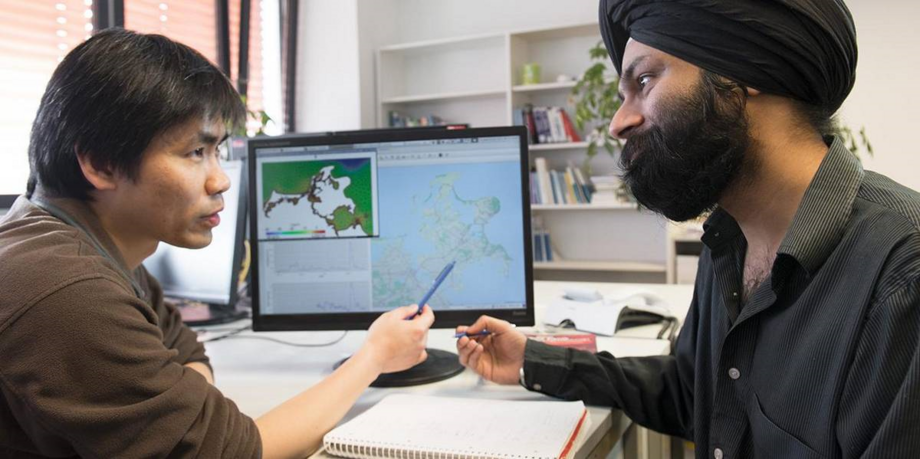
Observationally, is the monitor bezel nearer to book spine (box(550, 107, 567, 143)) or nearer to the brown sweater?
the brown sweater

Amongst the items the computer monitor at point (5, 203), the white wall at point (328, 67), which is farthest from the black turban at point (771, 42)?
the white wall at point (328, 67)

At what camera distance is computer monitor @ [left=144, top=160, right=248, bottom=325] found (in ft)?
5.45

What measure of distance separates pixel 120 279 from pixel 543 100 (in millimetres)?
4094

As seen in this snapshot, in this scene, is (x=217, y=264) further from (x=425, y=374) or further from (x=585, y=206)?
(x=585, y=206)

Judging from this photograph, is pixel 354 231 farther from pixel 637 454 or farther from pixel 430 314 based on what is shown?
pixel 637 454

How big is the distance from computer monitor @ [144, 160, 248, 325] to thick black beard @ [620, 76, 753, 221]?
1049 mm

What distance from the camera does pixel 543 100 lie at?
4664 millimetres

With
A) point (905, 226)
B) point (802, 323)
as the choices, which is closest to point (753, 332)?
point (802, 323)

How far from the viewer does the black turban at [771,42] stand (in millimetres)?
812

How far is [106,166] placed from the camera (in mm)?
896

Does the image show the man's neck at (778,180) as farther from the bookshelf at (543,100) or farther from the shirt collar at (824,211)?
the bookshelf at (543,100)

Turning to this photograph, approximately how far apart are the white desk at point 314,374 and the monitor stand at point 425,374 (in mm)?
13

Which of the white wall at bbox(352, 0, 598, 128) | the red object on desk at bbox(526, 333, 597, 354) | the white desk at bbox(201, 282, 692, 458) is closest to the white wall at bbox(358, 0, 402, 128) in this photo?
the white wall at bbox(352, 0, 598, 128)

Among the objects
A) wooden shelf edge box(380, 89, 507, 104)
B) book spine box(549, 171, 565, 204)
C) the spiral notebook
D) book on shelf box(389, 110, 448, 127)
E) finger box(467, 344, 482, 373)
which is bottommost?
the spiral notebook
